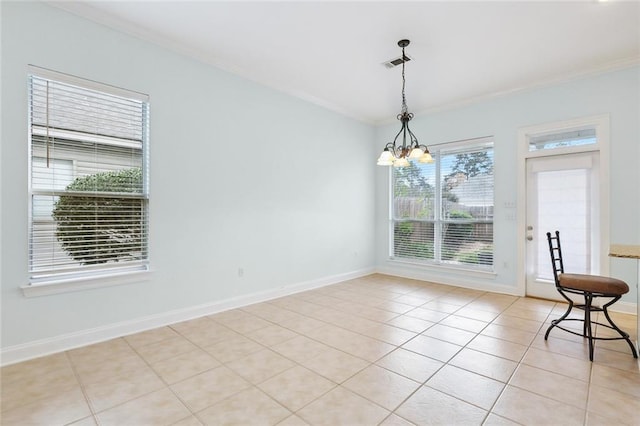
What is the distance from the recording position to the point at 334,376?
2287 mm

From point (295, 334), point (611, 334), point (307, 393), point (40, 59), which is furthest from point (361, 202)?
point (40, 59)

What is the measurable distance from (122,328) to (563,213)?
5446mm

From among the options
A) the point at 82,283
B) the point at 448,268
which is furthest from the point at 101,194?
the point at 448,268

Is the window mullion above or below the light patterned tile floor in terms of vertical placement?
above

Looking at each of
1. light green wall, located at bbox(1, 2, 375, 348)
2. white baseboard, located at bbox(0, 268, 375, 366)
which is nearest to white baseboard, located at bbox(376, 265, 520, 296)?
light green wall, located at bbox(1, 2, 375, 348)

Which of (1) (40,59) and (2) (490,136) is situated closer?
(1) (40,59)

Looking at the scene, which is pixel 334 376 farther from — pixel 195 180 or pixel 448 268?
pixel 448 268

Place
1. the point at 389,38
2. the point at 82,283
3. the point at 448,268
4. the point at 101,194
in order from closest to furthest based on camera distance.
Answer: the point at 82,283 → the point at 101,194 → the point at 389,38 → the point at 448,268

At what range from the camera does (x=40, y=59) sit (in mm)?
2609

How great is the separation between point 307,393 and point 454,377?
1.10 meters

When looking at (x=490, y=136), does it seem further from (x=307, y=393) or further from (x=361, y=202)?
(x=307, y=393)

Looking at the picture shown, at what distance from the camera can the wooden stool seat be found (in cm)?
252

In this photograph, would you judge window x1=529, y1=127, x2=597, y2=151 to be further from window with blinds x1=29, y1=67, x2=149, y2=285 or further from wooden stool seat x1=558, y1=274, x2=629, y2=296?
window with blinds x1=29, y1=67, x2=149, y2=285

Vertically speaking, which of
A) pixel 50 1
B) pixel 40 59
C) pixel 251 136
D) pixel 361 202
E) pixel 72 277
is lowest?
pixel 72 277
